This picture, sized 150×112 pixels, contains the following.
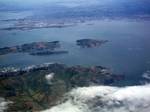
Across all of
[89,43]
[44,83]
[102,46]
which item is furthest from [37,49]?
[44,83]

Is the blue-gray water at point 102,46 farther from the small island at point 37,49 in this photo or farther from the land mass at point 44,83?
the land mass at point 44,83

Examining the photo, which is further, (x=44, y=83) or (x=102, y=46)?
(x=102, y=46)

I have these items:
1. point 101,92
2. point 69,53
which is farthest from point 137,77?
point 69,53

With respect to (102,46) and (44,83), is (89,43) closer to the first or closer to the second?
(102,46)

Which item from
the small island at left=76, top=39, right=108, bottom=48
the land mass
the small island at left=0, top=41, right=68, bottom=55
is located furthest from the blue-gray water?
the land mass

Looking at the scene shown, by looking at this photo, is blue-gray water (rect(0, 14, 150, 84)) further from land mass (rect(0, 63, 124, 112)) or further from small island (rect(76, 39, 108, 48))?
land mass (rect(0, 63, 124, 112))

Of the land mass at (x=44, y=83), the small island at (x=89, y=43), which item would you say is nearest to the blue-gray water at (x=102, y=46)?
the small island at (x=89, y=43)
